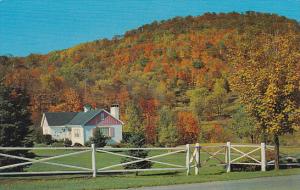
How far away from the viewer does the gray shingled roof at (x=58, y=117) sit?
16.1m

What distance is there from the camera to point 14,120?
12.7 metres

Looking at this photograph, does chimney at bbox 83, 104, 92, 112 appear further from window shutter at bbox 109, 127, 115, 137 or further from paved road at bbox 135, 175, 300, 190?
paved road at bbox 135, 175, 300, 190

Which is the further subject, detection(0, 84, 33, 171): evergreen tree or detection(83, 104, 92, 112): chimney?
detection(83, 104, 92, 112): chimney

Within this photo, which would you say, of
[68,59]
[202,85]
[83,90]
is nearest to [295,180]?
[202,85]

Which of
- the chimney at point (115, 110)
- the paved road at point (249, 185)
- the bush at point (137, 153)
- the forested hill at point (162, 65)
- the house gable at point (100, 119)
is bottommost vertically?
the paved road at point (249, 185)

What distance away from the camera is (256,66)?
448 inches

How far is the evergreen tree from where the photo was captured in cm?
1223

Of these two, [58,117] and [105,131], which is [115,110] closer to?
[105,131]

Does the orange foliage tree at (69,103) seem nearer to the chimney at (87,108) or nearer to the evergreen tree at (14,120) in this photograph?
the chimney at (87,108)

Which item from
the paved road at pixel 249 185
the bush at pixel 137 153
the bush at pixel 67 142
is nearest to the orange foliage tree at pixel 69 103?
the bush at pixel 67 142

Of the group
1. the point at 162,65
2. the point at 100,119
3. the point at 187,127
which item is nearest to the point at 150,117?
the point at 187,127

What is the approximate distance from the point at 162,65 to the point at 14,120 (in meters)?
4.09

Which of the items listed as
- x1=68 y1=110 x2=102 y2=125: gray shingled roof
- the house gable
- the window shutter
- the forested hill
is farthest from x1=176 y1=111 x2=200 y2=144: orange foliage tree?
the house gable

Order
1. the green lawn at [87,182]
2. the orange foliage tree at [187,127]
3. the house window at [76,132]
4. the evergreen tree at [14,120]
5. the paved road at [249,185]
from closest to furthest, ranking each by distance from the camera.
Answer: the paved road at [249,185] < the green lawn at [87,182] < the evergreen tree at [14,120] < the orange foliage tree at [187,127] < the house window at [76,132]
